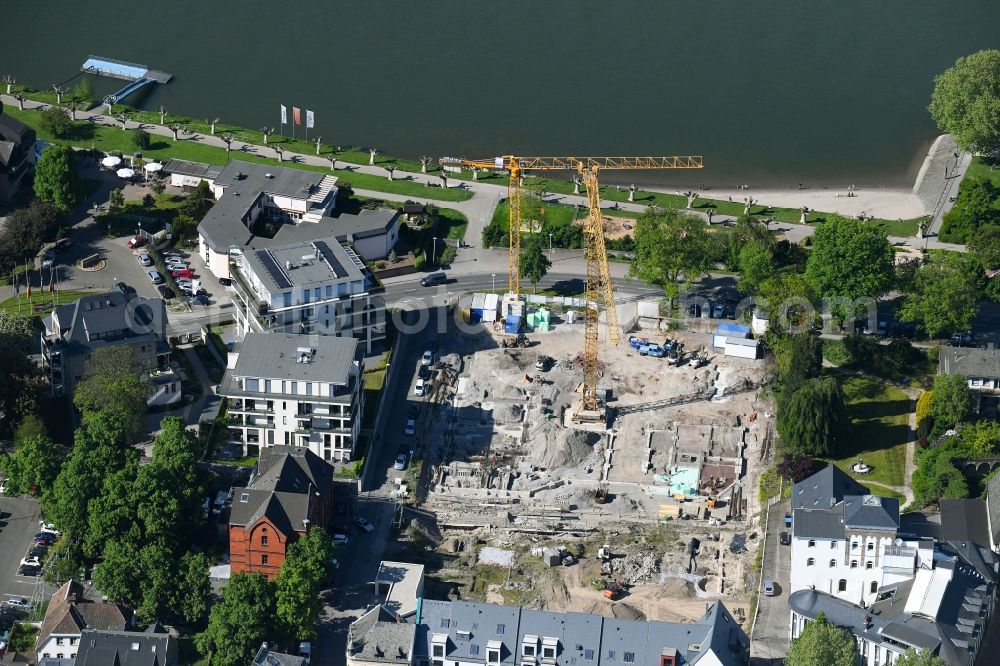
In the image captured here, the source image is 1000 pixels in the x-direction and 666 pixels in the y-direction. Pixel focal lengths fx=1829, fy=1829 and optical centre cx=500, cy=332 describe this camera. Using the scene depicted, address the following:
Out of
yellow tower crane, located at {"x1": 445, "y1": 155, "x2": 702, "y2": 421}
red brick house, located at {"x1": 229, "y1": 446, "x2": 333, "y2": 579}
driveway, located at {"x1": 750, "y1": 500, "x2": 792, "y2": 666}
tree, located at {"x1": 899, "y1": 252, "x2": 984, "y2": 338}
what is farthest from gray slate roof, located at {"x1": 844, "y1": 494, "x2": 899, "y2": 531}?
red brick house, located at {"x1": 229, "y1": 446, "x2": 333, "y2": 579}

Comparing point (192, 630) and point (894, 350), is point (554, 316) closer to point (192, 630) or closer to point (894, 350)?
point (894, 350)

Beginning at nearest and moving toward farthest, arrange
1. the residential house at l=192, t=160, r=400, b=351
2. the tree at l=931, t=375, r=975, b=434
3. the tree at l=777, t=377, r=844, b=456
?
the tree at l=777, t=377, r=844, b=456 → the tree at l=931, t=375, r=975, b=434 → the residential house at l=192, t=160, r=400, b=351

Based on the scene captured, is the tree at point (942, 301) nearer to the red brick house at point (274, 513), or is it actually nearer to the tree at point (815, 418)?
the tree at point (815, 418)

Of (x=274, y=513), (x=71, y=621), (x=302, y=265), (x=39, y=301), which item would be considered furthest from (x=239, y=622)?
(x=39, y=301)

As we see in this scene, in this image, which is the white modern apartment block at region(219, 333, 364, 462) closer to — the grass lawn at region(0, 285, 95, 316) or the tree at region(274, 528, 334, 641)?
the tree at region(274, 528, 334, 641)

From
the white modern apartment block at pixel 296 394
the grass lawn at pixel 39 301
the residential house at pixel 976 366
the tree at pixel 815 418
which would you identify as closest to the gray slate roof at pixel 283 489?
the white modern apartment block at pixel 296 394

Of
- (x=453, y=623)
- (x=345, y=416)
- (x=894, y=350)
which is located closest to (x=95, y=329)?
(x=345, y=416)

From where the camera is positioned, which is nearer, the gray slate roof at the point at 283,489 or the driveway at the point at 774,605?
the driveway at the point at 774,605
